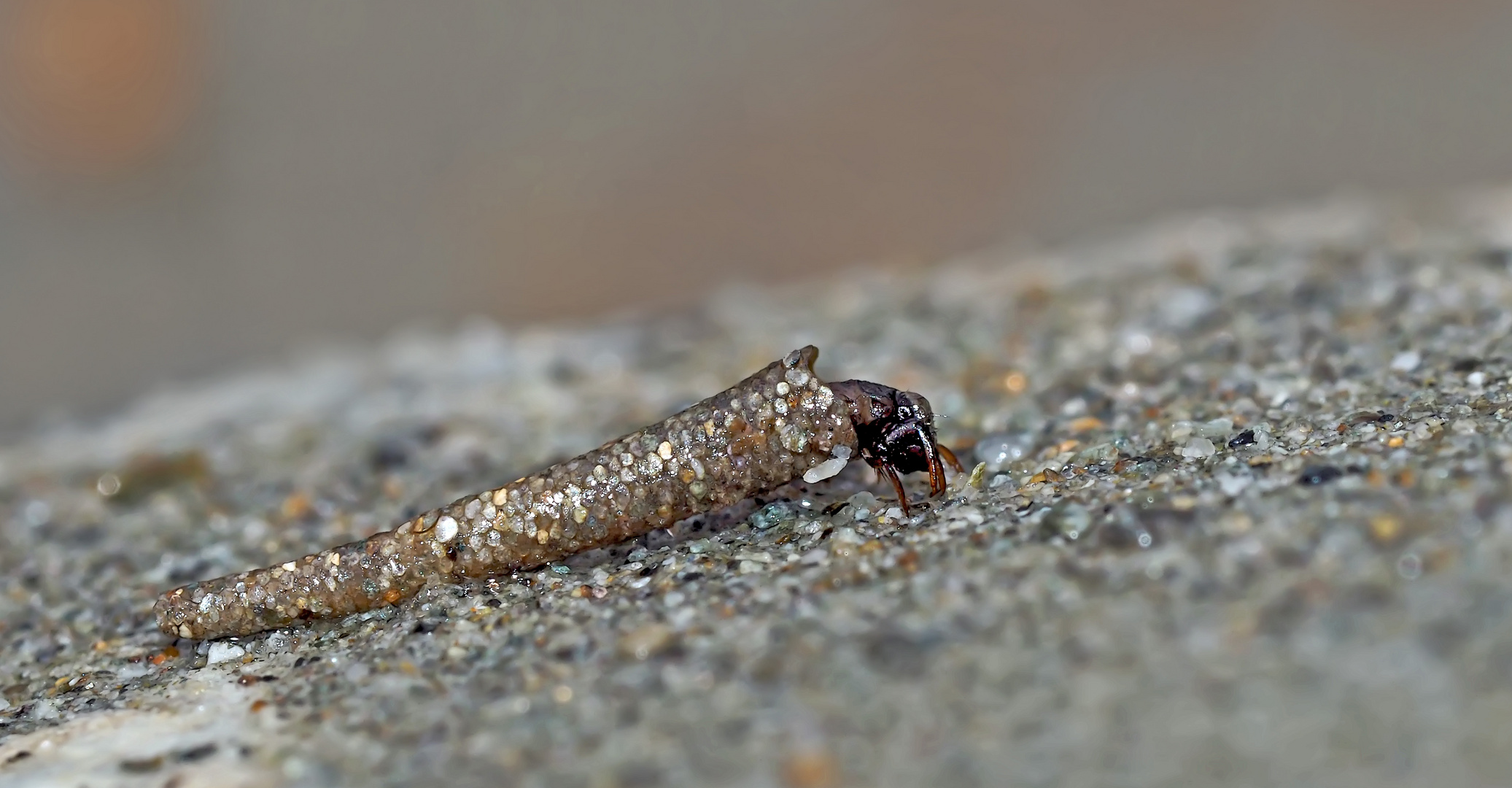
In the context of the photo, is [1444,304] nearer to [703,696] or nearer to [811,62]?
[703,696]

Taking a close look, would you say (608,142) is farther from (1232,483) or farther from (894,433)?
(1232,483)

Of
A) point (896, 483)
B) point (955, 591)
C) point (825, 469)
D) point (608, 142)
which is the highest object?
A: point (608, 142)

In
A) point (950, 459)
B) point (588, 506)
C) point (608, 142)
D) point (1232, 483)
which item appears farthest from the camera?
point (608, 142)

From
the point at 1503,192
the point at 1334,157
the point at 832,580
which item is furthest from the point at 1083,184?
the point at 832,580

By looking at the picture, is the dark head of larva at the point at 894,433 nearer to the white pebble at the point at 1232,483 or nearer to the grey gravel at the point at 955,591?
the grey gravel at the point at 955,591

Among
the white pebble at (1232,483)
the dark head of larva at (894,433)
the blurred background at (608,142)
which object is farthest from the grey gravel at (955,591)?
the blurred background at (608,142)

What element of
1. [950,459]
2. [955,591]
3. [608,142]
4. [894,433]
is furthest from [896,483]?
[608,142]
